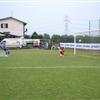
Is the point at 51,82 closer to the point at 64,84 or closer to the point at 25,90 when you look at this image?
the point at 64,84

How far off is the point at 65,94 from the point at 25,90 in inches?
59.9

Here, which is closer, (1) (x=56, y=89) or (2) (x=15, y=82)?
(1) (x=56, y=89)

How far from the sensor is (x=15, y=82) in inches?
526

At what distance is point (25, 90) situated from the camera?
11.3 meters

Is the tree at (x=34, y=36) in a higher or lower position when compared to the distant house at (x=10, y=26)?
lower

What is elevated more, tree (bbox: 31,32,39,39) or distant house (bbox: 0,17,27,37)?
distant house (bbox: 0,17,27,37)

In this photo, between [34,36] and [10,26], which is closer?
[10,26]

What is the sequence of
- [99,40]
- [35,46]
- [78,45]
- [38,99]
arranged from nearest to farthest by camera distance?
[38,99]
[99,40]
[78,45]
[35,46]

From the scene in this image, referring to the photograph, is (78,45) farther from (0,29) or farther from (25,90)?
(0,29)

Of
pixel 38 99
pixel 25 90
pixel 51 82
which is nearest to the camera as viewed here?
pixel 38 99

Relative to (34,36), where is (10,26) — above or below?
above

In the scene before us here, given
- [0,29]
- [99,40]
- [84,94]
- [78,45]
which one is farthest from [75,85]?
[0,29]

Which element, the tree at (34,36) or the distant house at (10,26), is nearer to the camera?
the distant house at (10,26)

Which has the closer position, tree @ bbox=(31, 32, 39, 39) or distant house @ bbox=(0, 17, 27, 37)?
distant house @ bbox=(0, 17, 27, 37)
